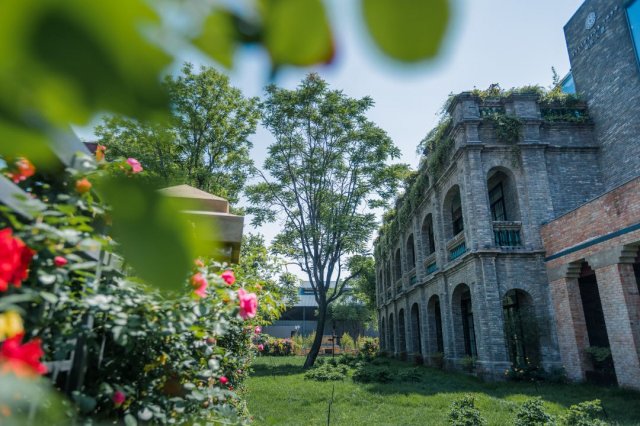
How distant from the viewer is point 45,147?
1.06ft

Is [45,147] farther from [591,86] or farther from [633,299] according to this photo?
[591,86]

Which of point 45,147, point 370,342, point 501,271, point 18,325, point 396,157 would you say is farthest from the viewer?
point 370,342

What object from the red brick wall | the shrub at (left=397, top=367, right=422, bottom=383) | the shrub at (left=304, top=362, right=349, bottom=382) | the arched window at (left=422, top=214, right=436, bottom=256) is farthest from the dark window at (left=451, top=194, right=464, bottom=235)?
the shrub at (left=304, top=362, right=349, bottom=382)

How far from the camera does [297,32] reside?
303 millimetres

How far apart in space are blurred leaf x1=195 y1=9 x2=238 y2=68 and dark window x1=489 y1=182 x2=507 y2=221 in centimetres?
1423

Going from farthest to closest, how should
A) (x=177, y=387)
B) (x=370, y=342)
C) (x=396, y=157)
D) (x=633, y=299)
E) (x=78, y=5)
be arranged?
(x=370, y=342)
(x=396, y=157)
(x=633, y=299)
(x=177, y=387)
(x=78, y=5)

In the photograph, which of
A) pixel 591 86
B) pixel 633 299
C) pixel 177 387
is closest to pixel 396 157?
pixel 591 86

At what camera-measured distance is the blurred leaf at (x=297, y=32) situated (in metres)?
0.29

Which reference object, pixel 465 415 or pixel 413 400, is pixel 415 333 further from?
pixel 465 415

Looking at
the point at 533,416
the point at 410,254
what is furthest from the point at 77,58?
the point at 410,254

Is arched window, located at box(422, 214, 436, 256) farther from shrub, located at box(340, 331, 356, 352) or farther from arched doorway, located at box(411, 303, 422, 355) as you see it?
shrub, located at box(340, 331, 356, 352)

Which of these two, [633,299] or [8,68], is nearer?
[8,68]

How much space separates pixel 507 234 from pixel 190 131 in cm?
1249

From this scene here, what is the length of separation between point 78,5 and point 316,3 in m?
0.16
